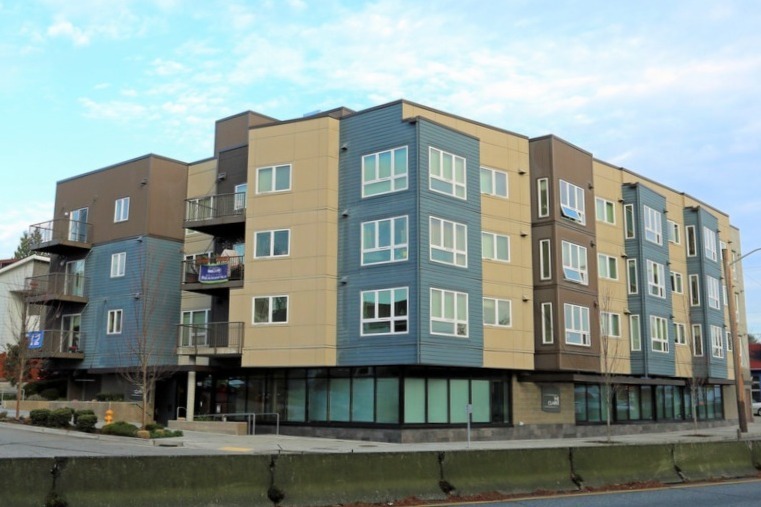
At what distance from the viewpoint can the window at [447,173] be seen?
29594 millimetres

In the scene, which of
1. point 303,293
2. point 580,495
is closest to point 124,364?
point 303,293

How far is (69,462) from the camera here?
10.7m

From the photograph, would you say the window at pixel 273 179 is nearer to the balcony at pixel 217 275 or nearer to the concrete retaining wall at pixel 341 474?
the balcony at pixel 217 275

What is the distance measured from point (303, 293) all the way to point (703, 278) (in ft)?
80.6

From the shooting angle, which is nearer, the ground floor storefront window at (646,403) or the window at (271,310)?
the window at (271,310)

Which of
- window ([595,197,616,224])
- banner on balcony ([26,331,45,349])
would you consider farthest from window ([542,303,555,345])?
banner on balcony ([26,331,45,349])

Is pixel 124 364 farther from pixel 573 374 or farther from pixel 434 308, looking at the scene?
pixel 573 374

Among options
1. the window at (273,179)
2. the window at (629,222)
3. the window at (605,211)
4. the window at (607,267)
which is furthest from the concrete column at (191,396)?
the window at (629,222)

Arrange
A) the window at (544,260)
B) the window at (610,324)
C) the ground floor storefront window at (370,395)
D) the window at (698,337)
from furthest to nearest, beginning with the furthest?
the window at (698,337)
the window at (610,324)
the window at (544,260)
the ground floor storefront window at (370,395)

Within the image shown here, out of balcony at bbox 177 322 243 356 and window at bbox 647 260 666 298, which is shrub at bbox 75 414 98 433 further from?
window at bbox 647 260 666 298

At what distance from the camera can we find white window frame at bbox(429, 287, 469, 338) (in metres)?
28.5

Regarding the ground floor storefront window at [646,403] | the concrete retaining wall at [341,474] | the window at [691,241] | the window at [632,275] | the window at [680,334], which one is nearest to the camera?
the concrete retaining wall at [341,474]

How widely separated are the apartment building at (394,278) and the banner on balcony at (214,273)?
0.19ft

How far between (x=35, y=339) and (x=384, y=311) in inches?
746
